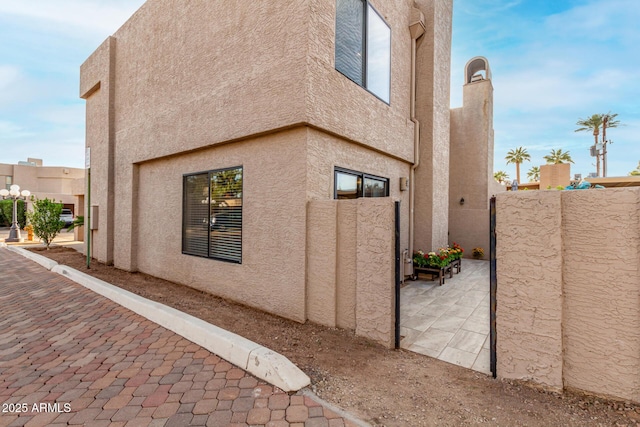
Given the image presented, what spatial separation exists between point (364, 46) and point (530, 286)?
5.31m

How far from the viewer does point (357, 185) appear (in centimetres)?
580

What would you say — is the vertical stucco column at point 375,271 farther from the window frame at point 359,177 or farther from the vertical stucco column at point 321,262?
the window frame at point 359,177

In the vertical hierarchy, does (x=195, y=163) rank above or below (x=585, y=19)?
below

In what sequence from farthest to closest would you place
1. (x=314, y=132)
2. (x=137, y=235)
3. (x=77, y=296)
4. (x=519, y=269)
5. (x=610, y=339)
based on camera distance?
(x=137, y=235), (x=77, y=296), (x=314, y=132), (x=519, y=269), (x=610, y=339)

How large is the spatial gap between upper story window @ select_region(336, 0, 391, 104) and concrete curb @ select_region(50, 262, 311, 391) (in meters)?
4.76

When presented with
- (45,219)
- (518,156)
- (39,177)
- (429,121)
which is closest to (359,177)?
(429,121)

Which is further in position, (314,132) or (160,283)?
(160,283)

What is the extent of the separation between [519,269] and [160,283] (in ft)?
24.9

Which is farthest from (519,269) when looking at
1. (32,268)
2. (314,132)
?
(32,268)

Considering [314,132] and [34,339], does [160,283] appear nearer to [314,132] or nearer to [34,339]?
[34,339]

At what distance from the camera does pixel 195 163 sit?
6594 millimetres

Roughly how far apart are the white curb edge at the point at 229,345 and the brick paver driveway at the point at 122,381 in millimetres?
81

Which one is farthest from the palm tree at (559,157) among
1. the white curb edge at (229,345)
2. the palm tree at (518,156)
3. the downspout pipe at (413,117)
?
the white curb edge at (229,345)

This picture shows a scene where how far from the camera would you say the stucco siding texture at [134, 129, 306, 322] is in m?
4.56
